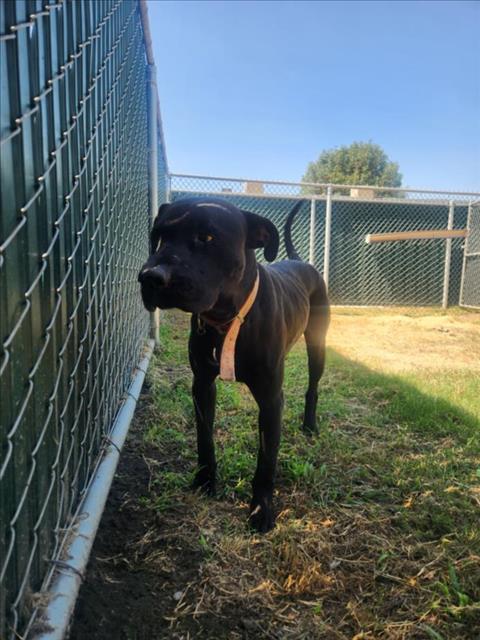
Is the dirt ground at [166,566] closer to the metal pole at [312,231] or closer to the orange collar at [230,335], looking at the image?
the orange collar at [230,335]

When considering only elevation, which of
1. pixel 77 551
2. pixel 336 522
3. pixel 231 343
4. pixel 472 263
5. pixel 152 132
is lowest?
pixel 336 522

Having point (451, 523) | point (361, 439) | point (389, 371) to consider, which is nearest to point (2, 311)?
point (451, 523)

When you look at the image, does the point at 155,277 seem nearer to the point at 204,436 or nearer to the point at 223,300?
the point at 223,300

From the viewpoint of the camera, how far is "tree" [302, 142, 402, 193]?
42.7 m

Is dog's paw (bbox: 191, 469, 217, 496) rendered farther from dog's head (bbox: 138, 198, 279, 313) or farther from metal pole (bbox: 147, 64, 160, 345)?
metal pole (bbox: 147, 64, 160, 345)

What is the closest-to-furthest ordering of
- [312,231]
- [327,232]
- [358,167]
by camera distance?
[327,232] → [312,231] → [358,167]

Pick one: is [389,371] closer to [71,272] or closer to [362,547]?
[362,547]

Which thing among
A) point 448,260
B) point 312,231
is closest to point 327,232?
point 312,231

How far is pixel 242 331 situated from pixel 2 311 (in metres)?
1.28

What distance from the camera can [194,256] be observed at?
1.86 m

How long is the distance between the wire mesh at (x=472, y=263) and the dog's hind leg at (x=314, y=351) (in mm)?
8514

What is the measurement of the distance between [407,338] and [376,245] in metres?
4.10

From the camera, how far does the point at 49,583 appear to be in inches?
60.8

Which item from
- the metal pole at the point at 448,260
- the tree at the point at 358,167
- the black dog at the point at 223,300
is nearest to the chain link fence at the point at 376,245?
the metal pole at the point at 448,260
